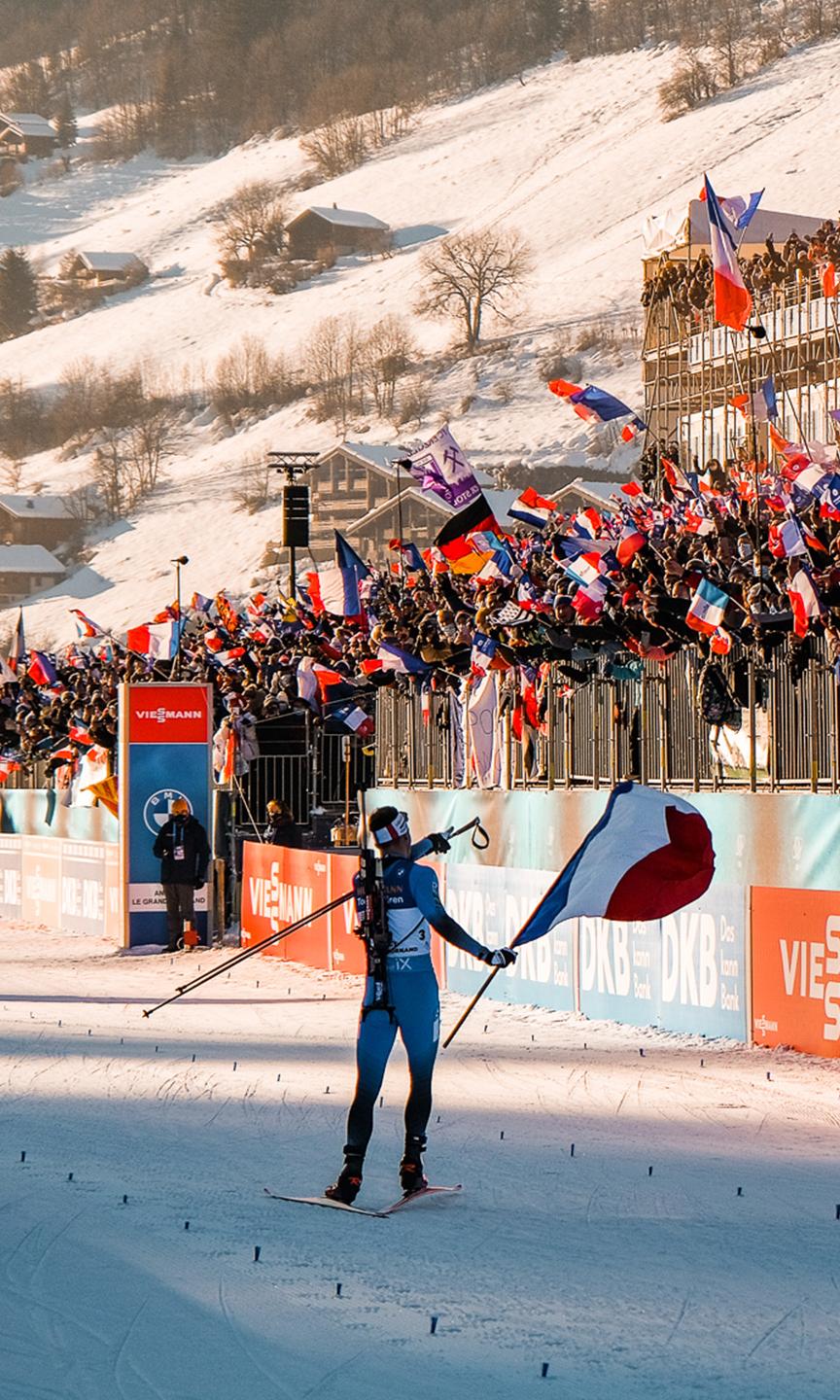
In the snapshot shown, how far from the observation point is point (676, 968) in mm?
16375

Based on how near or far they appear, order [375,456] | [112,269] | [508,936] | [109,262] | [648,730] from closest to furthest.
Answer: [648,730], [508,936], [375,456], [112,269], [109,262]

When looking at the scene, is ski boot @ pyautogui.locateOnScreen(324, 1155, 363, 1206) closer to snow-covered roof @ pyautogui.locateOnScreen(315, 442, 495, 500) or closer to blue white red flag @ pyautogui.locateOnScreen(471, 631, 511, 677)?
blue white red flag @ pyautogui.locateOnScreen(471, 631, 511, 677)

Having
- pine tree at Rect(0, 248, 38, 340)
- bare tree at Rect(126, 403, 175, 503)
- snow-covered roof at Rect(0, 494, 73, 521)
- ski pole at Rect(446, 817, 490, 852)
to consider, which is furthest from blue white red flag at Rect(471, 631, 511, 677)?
pine tree at Rect(0, 248, 38, 340)

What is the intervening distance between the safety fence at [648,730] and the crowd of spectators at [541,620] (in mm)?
176

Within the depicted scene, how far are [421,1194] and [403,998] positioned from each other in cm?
89

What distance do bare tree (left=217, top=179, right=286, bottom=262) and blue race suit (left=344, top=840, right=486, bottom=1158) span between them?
155 meters

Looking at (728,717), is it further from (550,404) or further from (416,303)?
(416,303)

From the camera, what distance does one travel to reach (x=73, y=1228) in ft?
31.0

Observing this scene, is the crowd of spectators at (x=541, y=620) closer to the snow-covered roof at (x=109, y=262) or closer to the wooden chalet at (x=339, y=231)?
the wooden chalet at (x=339, y=231)

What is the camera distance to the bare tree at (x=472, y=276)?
13138 centimetres

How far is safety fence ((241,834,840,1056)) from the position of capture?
48.4ft

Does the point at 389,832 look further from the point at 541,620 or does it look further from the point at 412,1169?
the point at 541,620

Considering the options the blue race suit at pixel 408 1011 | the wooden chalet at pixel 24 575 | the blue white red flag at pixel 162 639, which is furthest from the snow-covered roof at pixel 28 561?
the blue race suit at pixel 408 1011

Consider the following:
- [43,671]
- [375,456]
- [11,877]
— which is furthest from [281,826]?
[375,456]
